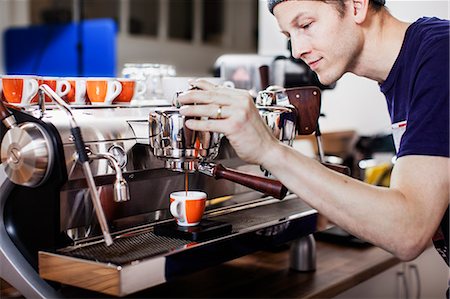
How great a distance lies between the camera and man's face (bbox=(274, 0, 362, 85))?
101cm

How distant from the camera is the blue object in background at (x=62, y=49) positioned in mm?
3459

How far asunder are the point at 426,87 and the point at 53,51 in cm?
308

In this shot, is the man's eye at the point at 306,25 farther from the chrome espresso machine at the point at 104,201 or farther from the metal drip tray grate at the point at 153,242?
the metal drip tray grate at the point at 153,242

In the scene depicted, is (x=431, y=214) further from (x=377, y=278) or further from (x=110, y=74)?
(x=110, y=74)

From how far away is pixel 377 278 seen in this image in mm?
1562

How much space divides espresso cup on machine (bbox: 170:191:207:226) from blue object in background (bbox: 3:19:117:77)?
2218 millimetres

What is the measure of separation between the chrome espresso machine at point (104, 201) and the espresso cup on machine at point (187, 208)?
0.02 m

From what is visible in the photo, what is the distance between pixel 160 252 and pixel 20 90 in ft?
1.15

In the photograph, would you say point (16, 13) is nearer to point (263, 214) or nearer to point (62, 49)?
point (62, 49)

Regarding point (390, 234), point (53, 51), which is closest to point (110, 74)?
point (53, 51)

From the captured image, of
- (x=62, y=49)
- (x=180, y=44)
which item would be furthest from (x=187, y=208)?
(x=180, y=44)

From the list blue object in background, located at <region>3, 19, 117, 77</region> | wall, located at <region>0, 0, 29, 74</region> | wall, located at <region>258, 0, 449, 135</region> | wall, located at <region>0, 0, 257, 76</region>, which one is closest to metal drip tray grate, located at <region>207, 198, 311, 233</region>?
wall, located at <region>258, 0, 449, 135</region>

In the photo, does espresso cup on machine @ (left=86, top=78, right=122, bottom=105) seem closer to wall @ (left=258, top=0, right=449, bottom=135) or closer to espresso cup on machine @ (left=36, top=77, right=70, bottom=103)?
espresso cup on machine @ (left=36, top=77, right=70, bottom=103)

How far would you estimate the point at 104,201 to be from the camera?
3.39 feet
